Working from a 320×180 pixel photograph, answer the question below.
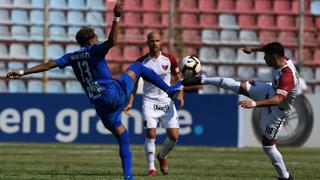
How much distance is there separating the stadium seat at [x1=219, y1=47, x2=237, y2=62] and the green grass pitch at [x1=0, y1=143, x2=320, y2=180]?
8.12 metres

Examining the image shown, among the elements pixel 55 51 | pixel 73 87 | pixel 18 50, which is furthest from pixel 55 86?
pixel 18 50

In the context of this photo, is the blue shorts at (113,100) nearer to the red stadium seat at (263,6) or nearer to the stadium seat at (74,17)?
the stadium seat at (74,17)

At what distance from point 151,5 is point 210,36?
2.50m

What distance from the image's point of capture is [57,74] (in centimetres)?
3000

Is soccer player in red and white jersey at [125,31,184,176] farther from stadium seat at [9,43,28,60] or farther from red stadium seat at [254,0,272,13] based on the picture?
red stadium seat at [254,0,272,13]

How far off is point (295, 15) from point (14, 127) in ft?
45.0

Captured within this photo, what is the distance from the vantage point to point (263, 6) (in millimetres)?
33750

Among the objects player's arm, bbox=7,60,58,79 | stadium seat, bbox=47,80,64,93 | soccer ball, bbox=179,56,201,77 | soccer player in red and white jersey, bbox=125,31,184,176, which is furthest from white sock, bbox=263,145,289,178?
stadium seat, bbox=47,80,64,93

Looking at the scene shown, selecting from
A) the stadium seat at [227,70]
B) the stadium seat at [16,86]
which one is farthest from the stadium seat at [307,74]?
the stadium seat at [16,86]

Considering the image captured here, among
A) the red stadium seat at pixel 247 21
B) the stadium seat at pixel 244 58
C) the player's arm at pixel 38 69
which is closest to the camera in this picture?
the player's arm at pixel 38 69

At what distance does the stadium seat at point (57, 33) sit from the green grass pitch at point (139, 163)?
303 inches

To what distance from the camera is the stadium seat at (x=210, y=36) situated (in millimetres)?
32031

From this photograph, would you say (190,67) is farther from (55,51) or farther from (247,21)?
(247,21)

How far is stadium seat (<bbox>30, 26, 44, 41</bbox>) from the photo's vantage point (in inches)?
1220
